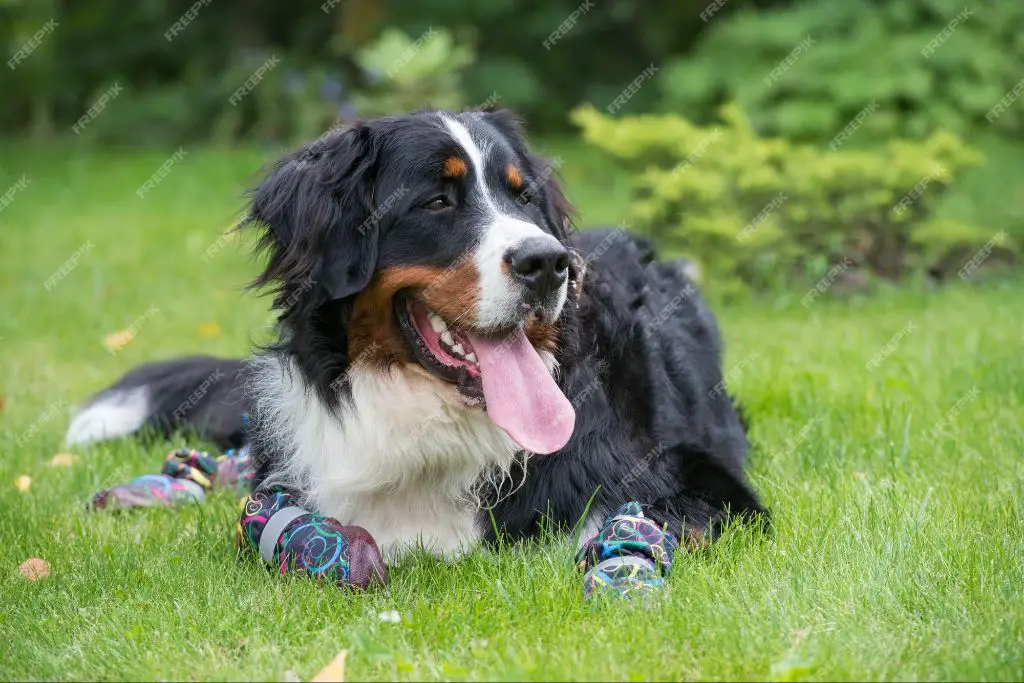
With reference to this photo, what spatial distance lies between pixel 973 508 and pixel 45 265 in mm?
7185

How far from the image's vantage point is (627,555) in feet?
10.2

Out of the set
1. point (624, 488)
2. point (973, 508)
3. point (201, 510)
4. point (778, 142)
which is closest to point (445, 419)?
point (624, 488)

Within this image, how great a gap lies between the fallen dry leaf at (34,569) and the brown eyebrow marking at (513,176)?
5.93ft

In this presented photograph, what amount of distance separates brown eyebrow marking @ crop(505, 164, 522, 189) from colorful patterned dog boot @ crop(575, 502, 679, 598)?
1.03 m

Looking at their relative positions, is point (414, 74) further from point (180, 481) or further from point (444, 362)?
point (444, 362)

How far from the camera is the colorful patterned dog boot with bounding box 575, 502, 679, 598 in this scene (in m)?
3.00

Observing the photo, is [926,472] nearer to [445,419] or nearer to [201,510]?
[445,419]

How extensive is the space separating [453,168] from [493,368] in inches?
23.7

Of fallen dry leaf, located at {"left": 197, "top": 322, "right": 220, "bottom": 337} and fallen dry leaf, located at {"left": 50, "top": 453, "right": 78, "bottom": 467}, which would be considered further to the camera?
fallen dry leaf, located at {"left": 197, "top": 322, "right": 220, "bottom": 337}

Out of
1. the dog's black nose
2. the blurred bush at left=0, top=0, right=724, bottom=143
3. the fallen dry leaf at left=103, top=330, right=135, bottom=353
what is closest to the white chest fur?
the dog's black nose

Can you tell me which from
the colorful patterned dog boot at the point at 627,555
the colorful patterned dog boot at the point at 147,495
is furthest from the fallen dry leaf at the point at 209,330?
the colorful patterned dog boot at the point at 627,555

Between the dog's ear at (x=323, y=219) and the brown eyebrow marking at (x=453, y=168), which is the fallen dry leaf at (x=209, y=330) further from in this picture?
the brown eyebrow marking at (x=453, y=168)

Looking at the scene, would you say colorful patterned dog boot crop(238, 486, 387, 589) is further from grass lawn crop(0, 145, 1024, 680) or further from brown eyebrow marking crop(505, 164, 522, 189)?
brown eyebrow marking crop(505, 164, 522, 189)

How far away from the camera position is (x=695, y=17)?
46.5 ft
